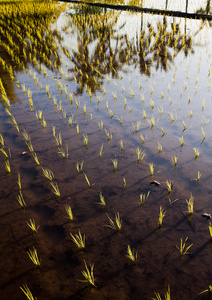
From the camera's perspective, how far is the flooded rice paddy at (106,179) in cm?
160

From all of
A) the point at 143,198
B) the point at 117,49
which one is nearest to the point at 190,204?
the point at 143,198

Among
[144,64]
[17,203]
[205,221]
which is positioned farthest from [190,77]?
[17,203]

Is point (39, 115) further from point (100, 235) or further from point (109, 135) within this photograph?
point (100, 235)

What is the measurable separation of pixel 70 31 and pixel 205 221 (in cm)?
887

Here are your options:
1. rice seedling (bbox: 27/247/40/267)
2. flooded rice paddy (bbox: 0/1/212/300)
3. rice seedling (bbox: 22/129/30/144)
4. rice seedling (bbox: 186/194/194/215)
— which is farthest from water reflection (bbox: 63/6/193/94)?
rice seedling (bbox: 27/247/40/267)

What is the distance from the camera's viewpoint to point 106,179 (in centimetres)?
245

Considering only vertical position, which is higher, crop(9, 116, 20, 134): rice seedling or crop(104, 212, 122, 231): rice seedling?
crop(9, 116, 20, 134): rice seedling

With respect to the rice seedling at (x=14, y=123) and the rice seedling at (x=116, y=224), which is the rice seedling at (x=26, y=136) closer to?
the rice seedling at (x=14, y=123)

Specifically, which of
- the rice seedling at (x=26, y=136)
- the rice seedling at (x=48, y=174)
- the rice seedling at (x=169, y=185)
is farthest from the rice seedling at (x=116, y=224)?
the rice seedling at (x=26, y=136)

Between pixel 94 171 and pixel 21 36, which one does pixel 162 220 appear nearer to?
pixel 94 171

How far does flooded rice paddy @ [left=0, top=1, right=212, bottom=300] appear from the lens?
160 cm

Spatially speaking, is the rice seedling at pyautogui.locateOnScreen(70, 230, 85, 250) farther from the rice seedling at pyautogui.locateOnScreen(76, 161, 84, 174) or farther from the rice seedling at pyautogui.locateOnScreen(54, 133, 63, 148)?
the rice seedling at pyautogui.locateOnScreen(54, 133, 63, 148)

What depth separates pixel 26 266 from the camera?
5.44ft

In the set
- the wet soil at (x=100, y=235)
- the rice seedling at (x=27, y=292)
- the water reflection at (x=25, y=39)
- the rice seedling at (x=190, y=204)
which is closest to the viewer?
the rice seedling at (x=27, y=292)
